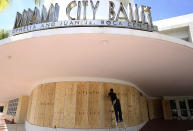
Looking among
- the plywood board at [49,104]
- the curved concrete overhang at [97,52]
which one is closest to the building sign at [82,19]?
the curved concrete overhang at [97,52]

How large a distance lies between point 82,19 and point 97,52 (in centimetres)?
113

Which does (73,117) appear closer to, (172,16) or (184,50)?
(184,50)

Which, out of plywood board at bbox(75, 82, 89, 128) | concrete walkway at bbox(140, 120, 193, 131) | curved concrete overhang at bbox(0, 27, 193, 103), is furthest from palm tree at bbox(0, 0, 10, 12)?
concrete walkway at bbox(140, 120, 193, 131)

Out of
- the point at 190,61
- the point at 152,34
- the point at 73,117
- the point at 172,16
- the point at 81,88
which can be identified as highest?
the point at 172,16

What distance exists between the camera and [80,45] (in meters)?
→ 3.96

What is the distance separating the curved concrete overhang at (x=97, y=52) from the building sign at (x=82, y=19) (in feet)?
1.44

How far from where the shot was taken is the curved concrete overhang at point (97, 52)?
3.53 meters

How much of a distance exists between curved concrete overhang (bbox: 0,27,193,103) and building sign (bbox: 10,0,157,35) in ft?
1.44

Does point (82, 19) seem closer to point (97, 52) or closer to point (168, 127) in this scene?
point (97, 52)

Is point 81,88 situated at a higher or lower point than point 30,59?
lower

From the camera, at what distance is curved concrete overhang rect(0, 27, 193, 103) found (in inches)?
139

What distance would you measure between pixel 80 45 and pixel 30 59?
2.30 m

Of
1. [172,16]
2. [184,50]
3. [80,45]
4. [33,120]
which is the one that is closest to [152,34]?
[184,50]

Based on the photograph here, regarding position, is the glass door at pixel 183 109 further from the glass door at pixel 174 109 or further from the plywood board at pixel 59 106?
the plywood board at pixel 59 106
